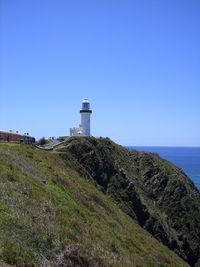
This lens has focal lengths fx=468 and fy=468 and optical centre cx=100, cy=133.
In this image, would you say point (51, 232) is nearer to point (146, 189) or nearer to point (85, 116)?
point (146, 189)

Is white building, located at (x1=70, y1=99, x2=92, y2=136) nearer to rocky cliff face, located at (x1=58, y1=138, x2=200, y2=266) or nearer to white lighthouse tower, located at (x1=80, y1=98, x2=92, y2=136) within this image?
white lighthouse tower, located at (x1=80, y1=98, x2=92, y2=136)

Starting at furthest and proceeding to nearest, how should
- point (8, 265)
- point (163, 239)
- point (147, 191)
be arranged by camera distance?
point (147, 191) < point (163, 239) < point (8, 265)

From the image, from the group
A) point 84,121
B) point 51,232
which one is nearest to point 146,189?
point 84,121

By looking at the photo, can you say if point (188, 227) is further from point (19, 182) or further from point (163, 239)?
point (19, 182)

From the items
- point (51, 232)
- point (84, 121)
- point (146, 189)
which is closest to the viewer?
point (51, 232)

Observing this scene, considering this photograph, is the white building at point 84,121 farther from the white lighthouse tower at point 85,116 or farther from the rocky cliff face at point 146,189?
the rocky cliff face at point 146,189

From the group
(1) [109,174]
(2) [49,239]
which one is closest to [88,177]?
(1) [109,174]

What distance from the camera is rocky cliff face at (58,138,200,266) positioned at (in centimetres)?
4378

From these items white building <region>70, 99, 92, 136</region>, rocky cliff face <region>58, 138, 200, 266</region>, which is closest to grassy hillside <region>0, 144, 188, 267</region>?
rocky cliff face <region>58, 138, 200, 266</region>

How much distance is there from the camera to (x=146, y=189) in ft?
169

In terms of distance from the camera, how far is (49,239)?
1374 cm

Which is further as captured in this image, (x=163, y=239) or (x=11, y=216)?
(x=163, y=239)

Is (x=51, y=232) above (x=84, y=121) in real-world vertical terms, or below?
below

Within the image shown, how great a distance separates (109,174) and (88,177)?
16.3 ft
